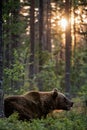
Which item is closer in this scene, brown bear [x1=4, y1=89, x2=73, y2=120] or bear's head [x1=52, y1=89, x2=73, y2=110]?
brown bear [x1=4, y1=89, x2=73, y2=120]

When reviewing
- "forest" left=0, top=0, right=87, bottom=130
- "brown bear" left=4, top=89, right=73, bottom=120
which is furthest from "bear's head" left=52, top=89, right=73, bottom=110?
"forest" left=0, top=0, right=87, bottom=130

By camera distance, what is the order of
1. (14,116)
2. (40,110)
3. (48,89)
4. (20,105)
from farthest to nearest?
(48,89), (40,110), (20,105), (14,116)

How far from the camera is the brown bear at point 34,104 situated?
12548mm

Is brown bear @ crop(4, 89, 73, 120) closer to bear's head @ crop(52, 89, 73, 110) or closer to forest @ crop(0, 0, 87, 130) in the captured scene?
bear's head @ crop(52, 89, 73, 110)

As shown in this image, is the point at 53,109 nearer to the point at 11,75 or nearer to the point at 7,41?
the point at 11,75

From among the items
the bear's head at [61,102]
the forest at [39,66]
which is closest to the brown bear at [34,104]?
the bear's head at [61,102]

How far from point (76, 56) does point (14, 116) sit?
90.3 feet

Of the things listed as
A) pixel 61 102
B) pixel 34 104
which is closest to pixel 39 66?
pixel 61 102

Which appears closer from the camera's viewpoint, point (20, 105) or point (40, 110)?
point (20, 105)

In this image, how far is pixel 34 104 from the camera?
13219 mm

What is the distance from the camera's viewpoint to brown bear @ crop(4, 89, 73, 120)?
12548mm

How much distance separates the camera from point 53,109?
1423cm

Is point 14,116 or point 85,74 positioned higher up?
point 14,116

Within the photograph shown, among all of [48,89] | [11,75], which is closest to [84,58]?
[48,89]
